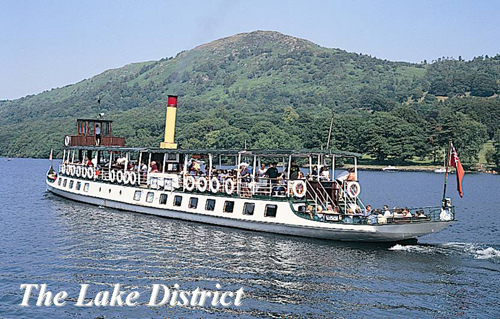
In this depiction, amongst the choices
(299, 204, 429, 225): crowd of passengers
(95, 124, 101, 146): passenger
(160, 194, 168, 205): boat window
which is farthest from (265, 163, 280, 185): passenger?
(95, 124, 101, 146): passenger

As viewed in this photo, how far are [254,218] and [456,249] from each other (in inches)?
541

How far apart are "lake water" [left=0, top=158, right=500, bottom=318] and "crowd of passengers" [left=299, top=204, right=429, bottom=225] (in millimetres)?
1695

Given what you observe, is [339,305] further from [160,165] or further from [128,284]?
[160,165]

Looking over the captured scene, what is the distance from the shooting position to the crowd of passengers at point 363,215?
3428 centimetres

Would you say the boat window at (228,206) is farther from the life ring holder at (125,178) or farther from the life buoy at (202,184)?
the life ring holder at (125,178)

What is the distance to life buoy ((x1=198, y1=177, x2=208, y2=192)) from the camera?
140 ft

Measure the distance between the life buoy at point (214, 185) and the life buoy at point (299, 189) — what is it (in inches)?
275

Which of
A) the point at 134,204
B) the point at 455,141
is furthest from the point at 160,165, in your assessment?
the point at 455,141

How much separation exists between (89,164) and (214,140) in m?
130

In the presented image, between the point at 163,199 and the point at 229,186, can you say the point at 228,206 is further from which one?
the point at 163,199

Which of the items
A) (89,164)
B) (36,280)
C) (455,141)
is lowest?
(36,280)

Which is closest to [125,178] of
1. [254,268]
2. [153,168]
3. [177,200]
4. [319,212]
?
[153,168]

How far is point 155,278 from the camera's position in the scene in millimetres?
27781

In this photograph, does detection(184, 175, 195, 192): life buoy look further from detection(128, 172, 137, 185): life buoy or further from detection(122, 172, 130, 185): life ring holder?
detection(122, 172, 130, 185): life ring holder
